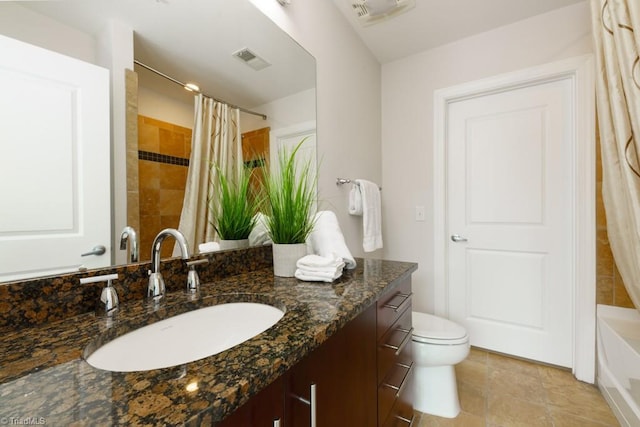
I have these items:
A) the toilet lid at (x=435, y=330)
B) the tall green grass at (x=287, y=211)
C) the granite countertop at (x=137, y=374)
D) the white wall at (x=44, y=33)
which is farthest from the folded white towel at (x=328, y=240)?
the white wall at (x=44, y=33)

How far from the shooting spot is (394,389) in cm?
108

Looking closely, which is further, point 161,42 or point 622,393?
point 622,393

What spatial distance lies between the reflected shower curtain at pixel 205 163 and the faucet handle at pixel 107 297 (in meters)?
0.25

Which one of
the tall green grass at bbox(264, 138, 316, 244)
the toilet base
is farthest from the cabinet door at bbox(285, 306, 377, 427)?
the toilet base

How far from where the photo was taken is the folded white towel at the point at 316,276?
1006 millimetres

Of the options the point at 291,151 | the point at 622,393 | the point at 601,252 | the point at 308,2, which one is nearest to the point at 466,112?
the point at 601,252

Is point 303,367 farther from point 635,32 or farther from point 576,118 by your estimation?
point 576,118

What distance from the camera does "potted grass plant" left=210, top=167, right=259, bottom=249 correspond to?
108cm

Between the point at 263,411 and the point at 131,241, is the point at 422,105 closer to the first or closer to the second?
the point at 131,241

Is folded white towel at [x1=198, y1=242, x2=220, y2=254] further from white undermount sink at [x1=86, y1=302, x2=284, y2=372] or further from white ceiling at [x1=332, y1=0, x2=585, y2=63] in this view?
white ceiling at [x1=332, y1=0, x2=585, y2=63]

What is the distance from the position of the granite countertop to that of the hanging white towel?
1131 mm

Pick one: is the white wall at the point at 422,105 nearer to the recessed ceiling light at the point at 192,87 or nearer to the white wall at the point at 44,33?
the recessed ceiling light at the point at 192,87

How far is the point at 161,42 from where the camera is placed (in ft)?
2.97

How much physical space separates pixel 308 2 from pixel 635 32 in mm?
1463
